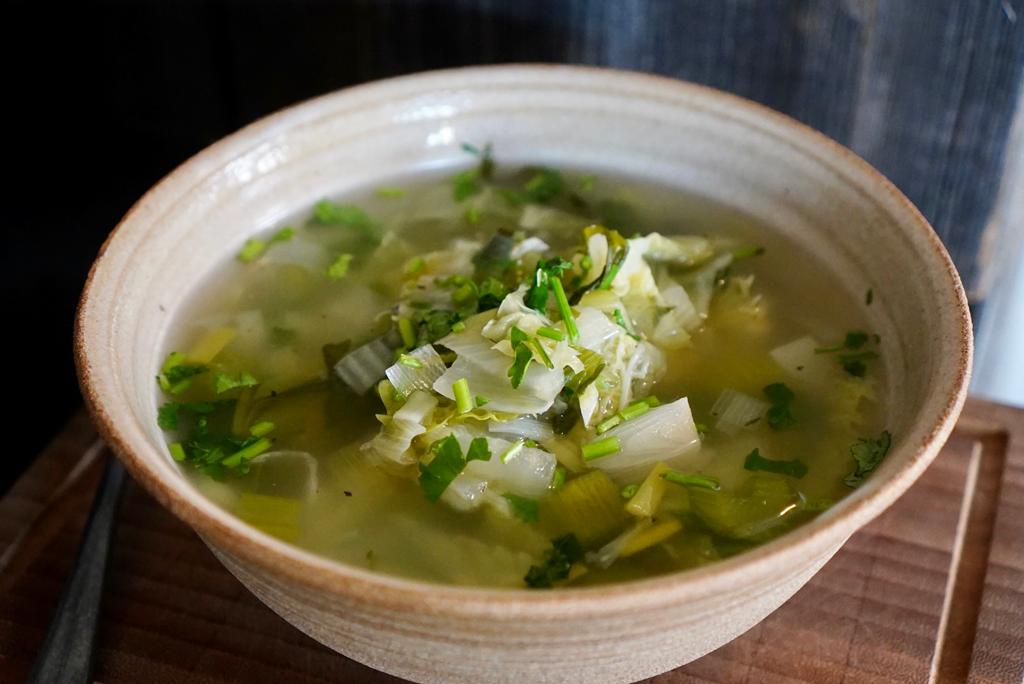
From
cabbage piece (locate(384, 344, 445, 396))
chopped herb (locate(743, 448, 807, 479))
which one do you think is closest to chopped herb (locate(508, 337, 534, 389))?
cabbage piece (locate(384, 344, 445, 396))

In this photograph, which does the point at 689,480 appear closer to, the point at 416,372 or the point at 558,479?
the point at 558,479

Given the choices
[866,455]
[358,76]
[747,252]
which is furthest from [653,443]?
[358,76]

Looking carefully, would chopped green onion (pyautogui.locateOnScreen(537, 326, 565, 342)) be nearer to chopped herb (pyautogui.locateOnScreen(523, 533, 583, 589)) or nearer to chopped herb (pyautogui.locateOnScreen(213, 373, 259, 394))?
chopped herb (pyautogui.locateOnScreen(523, 533, 583, 589))

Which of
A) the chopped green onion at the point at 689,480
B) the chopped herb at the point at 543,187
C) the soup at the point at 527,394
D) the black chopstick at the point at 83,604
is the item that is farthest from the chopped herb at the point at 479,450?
the chopped herb at the point at 543,187

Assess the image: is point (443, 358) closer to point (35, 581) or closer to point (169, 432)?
point (169, 432)

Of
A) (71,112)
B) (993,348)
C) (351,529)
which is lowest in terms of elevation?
(993,348)

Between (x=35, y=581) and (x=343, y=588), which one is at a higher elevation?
(x=343, y=588)

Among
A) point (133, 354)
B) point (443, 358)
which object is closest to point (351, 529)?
point (443, 358)

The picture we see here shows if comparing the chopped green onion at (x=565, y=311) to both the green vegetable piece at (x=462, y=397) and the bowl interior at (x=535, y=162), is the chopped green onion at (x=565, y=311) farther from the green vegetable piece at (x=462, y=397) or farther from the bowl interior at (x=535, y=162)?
the bowl interior at (x=535, y=162)
